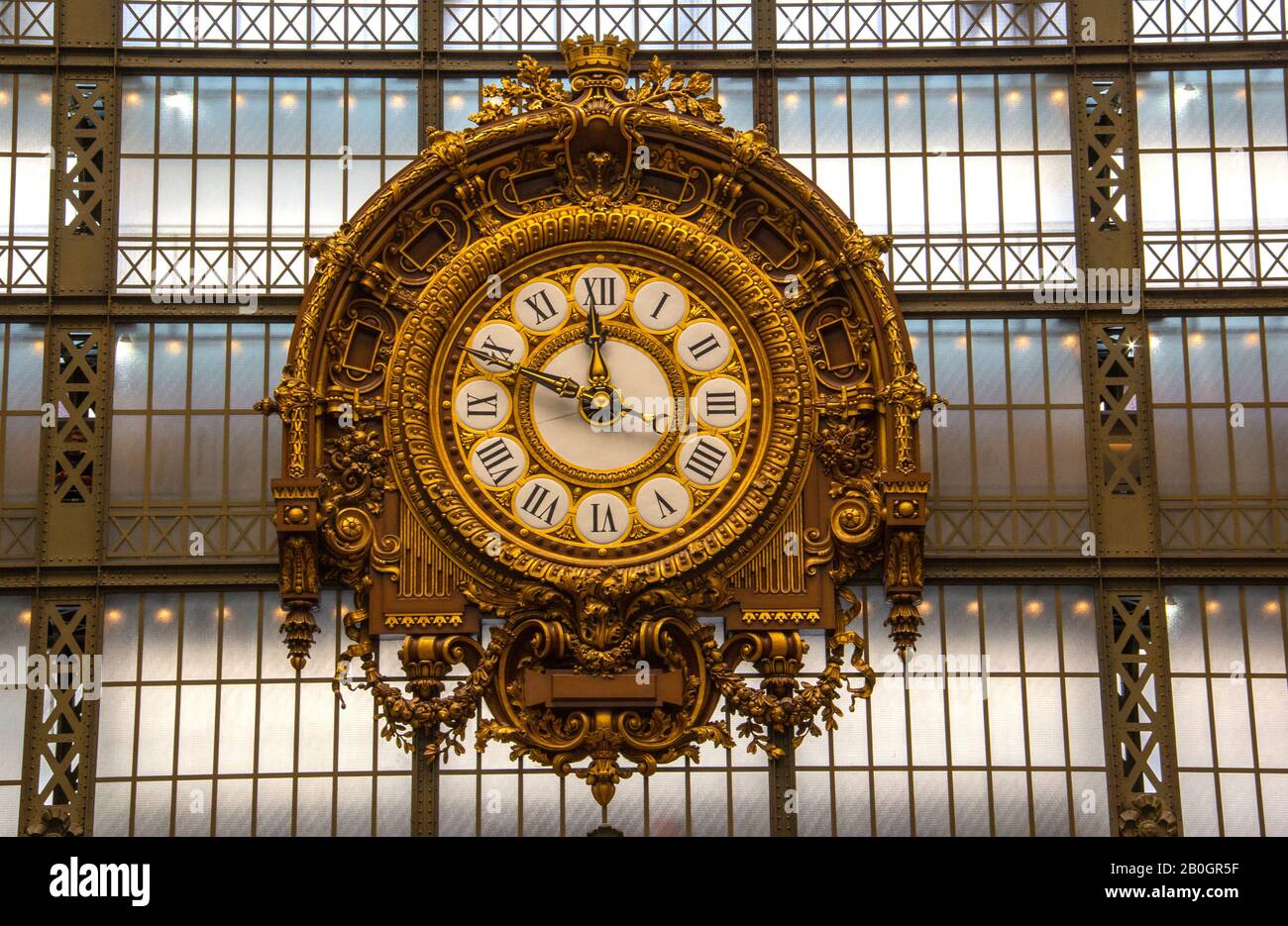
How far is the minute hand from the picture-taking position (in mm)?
27219

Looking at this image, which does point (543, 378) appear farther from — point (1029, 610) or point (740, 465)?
point (1029, 610)

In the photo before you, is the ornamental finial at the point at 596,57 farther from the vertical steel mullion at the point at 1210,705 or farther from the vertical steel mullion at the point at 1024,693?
the vertical steel mullion at the point at 1210,705

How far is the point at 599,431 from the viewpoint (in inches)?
1076

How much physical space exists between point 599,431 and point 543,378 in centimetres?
89

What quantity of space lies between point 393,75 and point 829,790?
10.3 metres

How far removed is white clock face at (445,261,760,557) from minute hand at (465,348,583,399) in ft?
0.05

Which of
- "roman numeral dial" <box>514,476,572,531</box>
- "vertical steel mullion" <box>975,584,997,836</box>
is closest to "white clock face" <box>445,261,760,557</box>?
"roman numeral dial" <box>514,476,572,531</box>

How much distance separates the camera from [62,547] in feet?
92.7
